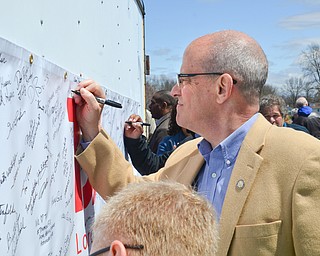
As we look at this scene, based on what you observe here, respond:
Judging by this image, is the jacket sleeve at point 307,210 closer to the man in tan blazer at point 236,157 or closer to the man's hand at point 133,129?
the man in tan blazer at point 236,157

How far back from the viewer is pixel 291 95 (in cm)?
6881

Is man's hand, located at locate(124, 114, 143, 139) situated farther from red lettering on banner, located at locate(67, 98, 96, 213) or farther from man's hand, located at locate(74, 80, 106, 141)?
man's hand, located at locate(74, 80, 106, 141)

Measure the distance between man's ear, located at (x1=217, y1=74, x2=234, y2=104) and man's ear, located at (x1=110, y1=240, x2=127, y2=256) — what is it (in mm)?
1148

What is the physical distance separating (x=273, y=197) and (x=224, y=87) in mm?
504

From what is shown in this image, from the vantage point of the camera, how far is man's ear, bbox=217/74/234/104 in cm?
214

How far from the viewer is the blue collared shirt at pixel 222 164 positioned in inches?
82.7

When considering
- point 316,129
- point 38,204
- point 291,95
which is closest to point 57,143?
point 38,204

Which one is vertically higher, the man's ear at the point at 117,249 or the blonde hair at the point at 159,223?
the blonde hair at the point at 159,223
